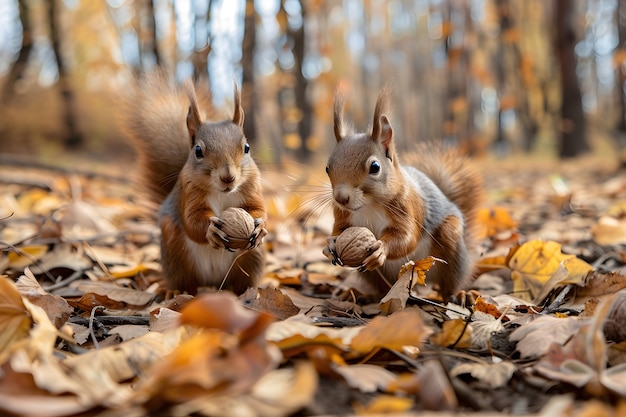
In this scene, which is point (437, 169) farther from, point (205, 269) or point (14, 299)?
point (14, 299)

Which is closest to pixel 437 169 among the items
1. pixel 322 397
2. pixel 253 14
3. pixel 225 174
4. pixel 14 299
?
pixel 225 174

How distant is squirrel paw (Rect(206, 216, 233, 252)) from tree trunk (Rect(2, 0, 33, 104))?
8197mm

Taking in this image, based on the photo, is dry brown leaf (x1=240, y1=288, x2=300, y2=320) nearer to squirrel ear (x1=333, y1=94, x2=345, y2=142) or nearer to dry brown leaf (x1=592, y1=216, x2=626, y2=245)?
squirrel ear (x1=333, y1=94, x2=345, y2=142)

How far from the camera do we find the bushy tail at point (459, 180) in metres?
Result: 1.87

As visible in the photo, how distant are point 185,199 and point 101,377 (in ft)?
2.69

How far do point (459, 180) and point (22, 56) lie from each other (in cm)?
866

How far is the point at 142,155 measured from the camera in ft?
6.39

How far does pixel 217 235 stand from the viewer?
144 cm

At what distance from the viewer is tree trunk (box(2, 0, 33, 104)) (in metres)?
8.34

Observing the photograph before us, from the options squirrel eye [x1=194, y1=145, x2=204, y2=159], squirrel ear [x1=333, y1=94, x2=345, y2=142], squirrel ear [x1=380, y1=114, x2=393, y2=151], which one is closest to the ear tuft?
squirrel ear [x1=333, y1=94, x2=345, y2=142]

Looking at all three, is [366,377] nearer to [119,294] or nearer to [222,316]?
[222,316]

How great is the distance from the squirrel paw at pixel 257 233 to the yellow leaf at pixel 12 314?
56 centimetres

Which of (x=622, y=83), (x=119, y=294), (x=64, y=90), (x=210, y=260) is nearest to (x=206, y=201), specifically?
(x=210, y=260)

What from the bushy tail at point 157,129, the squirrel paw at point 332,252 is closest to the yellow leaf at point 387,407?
the squirrel paw at point 332,252
